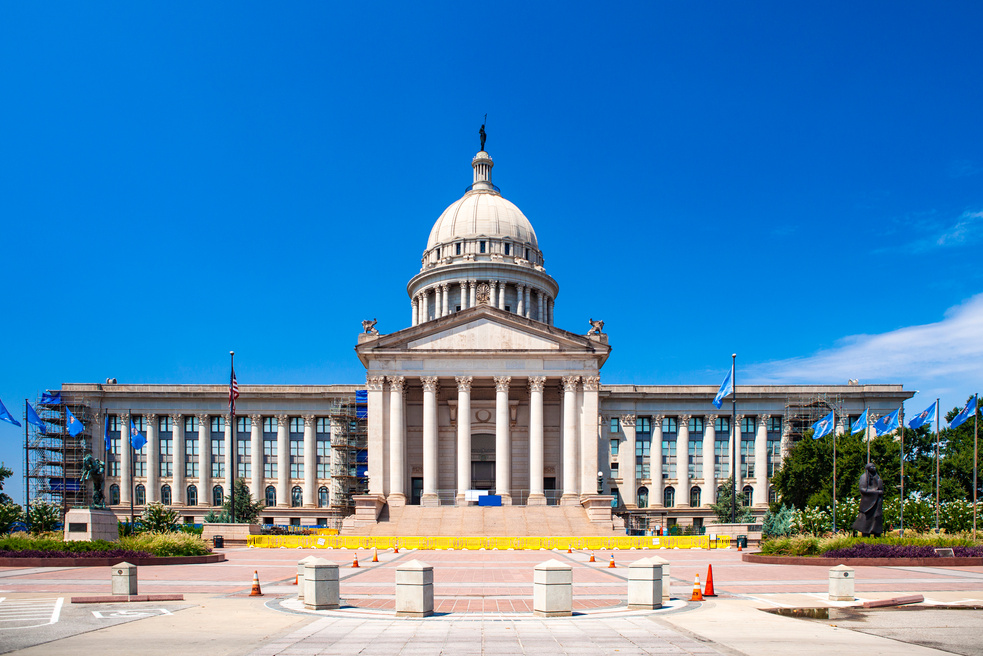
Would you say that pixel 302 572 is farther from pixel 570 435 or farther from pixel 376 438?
pixel 570 435

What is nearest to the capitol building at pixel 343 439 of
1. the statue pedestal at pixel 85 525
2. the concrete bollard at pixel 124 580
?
the statue pedestal at pixel 85 525

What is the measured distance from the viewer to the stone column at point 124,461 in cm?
8475

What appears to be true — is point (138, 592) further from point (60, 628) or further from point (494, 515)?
point (494, 515)

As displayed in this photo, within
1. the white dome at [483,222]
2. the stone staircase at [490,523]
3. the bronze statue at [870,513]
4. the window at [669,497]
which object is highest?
the white dome at [483,222]

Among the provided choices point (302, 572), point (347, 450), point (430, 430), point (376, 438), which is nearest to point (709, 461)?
point (430, 430)

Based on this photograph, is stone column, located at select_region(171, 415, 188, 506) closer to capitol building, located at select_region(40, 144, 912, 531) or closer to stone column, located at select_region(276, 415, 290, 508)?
capitol building, located at select_region(40, 144, 912, 531)

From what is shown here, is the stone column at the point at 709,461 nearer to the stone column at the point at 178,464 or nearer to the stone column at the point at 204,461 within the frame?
the stone column at the point at 204,461

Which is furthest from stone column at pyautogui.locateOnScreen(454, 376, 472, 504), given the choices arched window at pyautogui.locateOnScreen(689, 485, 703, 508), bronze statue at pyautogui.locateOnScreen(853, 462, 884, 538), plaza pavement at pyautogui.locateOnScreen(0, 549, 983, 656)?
plaza pavement at pyautogui.locateOnScreen(0, 549, 983, 656)

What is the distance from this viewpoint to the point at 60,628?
55.2ft

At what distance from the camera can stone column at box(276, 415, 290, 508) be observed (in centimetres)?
8544

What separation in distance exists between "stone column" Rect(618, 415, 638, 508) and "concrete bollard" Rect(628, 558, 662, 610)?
222 ft

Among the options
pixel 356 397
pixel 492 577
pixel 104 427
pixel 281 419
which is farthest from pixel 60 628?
pixel 104 427

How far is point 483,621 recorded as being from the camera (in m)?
17.7

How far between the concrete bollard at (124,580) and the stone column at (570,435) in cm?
4652
